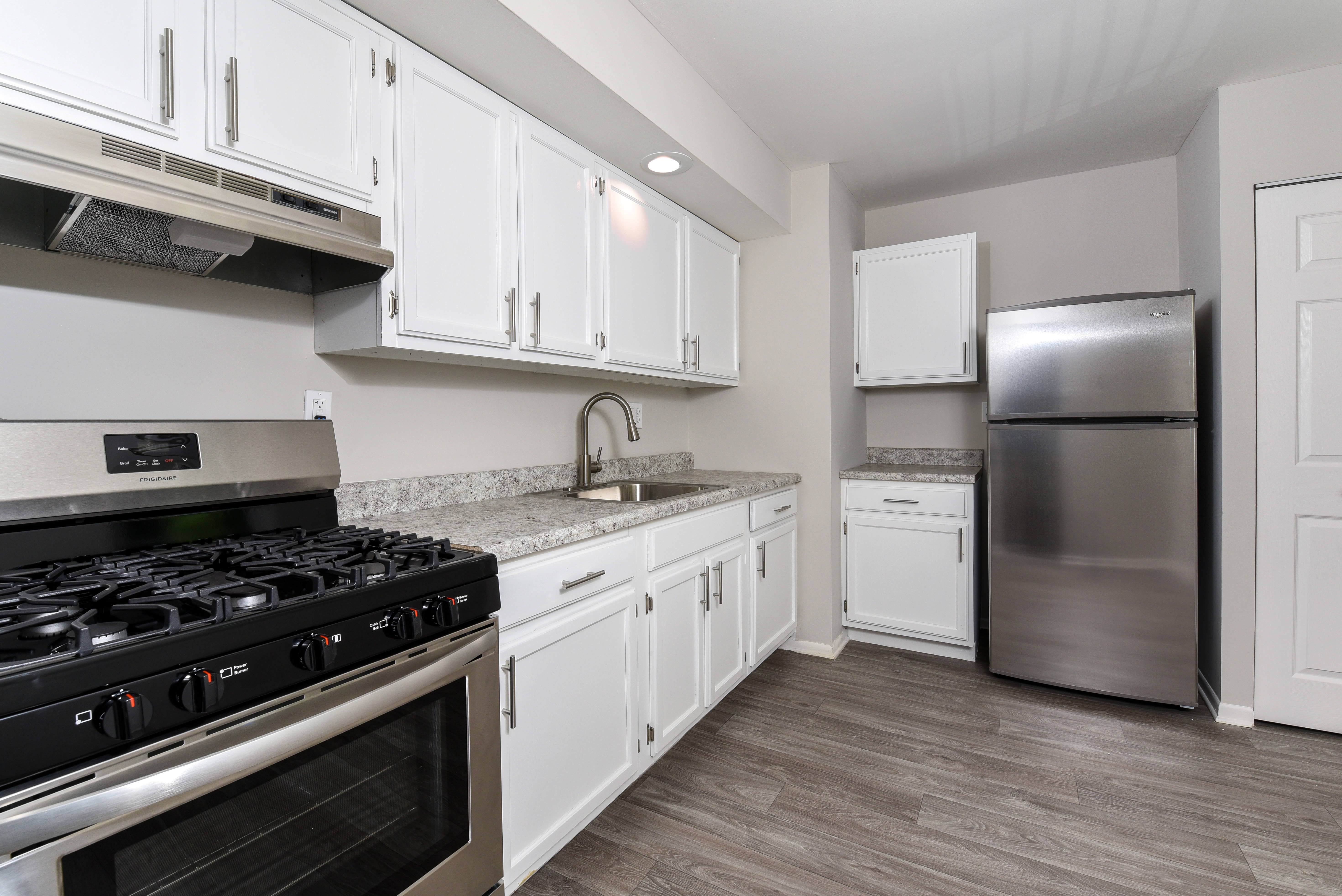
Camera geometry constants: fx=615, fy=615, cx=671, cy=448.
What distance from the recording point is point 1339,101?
7.37ft

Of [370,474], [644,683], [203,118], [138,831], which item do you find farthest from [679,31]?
[138,831]

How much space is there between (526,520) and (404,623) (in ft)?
2.10

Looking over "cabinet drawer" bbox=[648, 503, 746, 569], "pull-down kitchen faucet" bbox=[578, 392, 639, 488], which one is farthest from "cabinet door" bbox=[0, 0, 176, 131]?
"pull-down kitchen faucet" bbox=[578, 392, 639, 488]

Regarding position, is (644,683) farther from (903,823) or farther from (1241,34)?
(1241,34)

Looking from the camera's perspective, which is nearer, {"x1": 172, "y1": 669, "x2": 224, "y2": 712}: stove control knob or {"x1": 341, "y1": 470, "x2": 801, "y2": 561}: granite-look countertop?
{"x1": 172, "y1": 669, "x2": 224, "y2": 712}: stove control knob

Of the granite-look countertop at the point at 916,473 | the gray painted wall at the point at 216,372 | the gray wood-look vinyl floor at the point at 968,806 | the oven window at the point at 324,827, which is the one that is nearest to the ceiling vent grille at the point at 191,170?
the gray painted wall at the point at 216,372

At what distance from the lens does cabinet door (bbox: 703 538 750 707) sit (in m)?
2.25

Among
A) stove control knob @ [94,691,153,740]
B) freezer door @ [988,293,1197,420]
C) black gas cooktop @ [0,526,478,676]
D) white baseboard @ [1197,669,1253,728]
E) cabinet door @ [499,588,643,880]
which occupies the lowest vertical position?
white baseboard @ [1197,669,1253,728]

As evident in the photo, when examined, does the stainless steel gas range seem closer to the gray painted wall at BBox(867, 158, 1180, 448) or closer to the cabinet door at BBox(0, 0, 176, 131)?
the cabinet door at BBox(0, 0, 176, 131)

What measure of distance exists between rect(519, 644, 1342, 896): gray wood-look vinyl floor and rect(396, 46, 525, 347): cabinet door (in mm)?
1479

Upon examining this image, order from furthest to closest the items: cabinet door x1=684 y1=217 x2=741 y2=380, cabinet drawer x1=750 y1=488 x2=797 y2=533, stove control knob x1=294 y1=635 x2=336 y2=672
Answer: cabinet door x1=684 y1=217 x2=741 y2=380
cabinet drawer x1=750 y1=488 x2=797 y2=533
stove control knob x1=294 y1=635 x2=336 y2=672

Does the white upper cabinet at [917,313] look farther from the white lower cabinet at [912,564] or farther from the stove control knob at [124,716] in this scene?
the stove control knob at [124,716]

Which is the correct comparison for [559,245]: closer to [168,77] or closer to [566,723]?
[168,77]

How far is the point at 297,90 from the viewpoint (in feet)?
4.20
